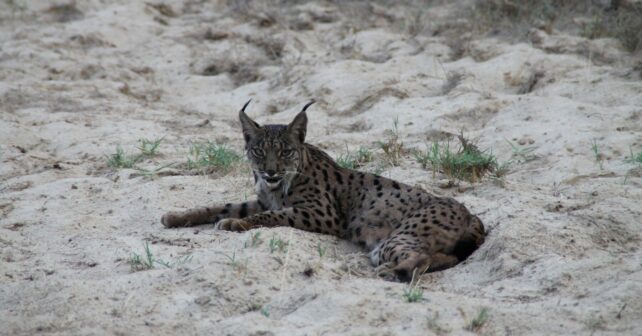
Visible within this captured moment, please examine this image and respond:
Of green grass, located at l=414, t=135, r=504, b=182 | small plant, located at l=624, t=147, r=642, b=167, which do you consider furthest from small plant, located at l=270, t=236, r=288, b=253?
small plant, located at l=624, t=147, r=642, b=167

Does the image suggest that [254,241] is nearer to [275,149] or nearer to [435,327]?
[275,149]

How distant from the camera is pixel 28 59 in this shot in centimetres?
1155

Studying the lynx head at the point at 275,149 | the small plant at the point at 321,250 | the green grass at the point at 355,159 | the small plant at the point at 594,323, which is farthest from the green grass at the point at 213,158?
the small plant at the point at 594,323

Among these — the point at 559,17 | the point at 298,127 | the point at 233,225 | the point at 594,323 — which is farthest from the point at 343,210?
the point at 559,17

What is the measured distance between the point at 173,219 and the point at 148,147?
219 cm

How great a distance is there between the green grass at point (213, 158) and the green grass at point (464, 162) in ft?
5.93

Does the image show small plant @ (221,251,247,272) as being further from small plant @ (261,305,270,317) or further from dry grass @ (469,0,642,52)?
dry grass @ (469,0,642,52)

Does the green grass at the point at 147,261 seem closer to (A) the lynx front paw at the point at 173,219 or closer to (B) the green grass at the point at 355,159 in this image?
(A) the lynx front paw at the point at 173,219

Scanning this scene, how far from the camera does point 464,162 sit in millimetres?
7867

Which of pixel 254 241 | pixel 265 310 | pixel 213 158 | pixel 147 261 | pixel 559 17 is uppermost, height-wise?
pixel 559 17

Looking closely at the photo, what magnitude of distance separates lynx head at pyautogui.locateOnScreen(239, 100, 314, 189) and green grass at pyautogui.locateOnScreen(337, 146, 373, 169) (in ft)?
2.88

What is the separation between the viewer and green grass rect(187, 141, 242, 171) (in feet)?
27.7

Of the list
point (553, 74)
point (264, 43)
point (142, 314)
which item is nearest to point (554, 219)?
point (142, 314)

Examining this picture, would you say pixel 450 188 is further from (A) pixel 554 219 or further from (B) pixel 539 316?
(B) pixel 539 316
